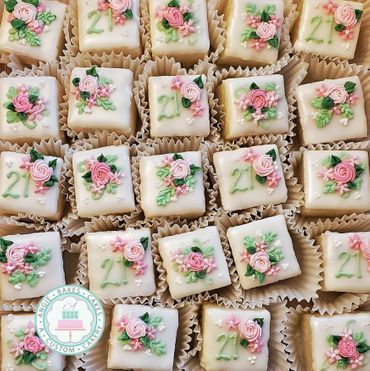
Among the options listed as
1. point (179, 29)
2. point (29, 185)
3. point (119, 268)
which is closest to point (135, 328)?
point (119, 268)

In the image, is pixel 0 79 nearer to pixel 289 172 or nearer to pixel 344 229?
pixel 289 172

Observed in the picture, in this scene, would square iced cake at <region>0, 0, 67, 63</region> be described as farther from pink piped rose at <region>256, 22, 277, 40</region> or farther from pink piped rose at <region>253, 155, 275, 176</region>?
pink piped rose at <region>253, 155, 275, 176</region>

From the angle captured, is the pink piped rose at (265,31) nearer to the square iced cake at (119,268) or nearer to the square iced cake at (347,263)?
the square iced cake at (347,263)

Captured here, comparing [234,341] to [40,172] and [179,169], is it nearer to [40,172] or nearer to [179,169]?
[179,169]

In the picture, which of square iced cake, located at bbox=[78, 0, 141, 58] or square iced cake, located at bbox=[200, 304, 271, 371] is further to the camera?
square iced cake, located at bbox=[78, 0, 141, 58]

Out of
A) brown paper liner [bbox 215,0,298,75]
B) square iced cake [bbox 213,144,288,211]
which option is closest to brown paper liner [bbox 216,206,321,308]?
square iced cake [bbox 213,144,288,211]
